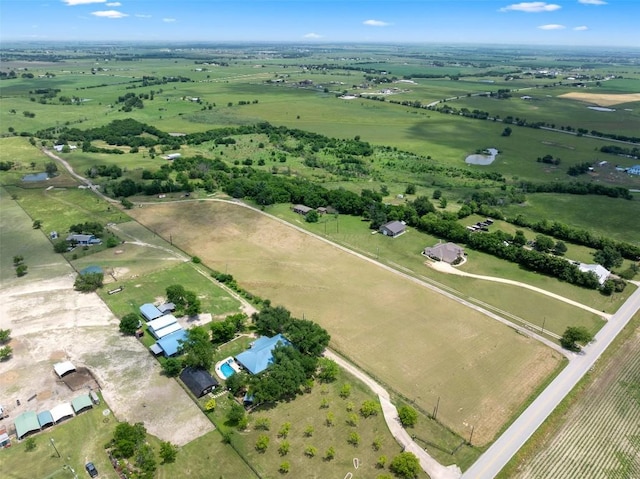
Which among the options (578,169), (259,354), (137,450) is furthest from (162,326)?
(578,169)

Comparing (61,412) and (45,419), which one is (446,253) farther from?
(45,419)

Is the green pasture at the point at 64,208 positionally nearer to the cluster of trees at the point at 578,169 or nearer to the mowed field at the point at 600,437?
the mowed field at the point at 600,437

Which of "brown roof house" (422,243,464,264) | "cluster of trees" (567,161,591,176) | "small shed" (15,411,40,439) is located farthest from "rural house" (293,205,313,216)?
"cluster of trees" (567,161,591,176)

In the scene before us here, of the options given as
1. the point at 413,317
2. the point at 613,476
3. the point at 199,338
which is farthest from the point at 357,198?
the point at 613,476

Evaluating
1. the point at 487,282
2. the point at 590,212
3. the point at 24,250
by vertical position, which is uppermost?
the point at 590,212

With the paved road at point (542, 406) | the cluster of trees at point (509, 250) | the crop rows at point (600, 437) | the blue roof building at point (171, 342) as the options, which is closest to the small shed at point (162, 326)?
the blue roof building at point (171, 342)

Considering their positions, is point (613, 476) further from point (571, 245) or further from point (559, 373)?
point (571, 245)
